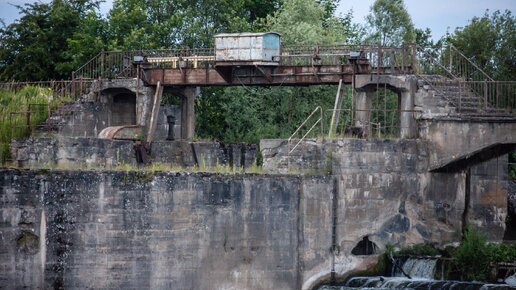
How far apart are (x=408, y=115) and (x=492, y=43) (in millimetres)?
21568

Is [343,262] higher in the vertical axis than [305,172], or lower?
lower

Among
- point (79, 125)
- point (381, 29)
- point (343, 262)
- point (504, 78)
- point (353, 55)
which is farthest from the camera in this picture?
point (381, 29)

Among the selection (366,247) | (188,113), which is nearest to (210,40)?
→ (188,113)

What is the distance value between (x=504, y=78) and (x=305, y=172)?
21.9 metres

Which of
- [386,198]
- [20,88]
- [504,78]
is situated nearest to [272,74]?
[386,198]

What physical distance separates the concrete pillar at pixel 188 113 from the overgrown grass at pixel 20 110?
5402mm

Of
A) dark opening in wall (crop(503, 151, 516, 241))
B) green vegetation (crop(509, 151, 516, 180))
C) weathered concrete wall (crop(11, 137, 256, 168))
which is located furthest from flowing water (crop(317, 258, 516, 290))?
green vegetation (crop(509, 151, 516, 180))

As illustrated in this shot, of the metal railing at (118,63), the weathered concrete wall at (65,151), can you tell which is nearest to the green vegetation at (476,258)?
the weathered concrete wall at (65,151)

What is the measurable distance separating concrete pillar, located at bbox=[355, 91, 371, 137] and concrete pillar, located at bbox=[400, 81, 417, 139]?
48.5 inches

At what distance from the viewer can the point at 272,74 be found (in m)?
50.1

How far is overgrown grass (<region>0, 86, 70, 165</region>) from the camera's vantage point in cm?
4830

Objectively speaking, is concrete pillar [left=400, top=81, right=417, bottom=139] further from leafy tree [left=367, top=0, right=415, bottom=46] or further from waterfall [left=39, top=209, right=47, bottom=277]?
leafy tree [left=367, top=0, right=415, bottom=46]

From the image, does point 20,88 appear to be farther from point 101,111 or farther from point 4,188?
point 4,188

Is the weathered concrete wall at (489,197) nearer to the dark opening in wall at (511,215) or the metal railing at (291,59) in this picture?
the dark opening in wall at (511,215)
